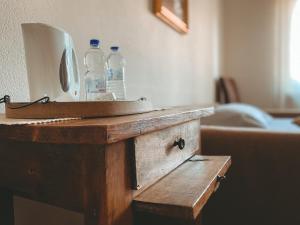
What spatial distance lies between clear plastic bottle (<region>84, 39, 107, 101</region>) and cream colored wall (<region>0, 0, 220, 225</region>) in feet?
0.23

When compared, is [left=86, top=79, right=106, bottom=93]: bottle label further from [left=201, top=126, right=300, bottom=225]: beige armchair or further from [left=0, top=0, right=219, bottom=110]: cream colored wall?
[left=201, top=126, right=300, bottom=225]: beige armchair

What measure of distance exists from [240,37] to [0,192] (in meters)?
3.19

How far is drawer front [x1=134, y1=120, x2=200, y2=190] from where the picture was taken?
56 cm

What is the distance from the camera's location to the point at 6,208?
71cm

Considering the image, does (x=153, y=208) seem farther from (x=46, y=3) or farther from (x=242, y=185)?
(x=242, y=185)

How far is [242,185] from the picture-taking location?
4.13ft

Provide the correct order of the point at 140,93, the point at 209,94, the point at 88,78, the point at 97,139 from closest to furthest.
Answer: the point at 97,139 < the point at 88,78 < the point at 140,93 < the point at 209,94

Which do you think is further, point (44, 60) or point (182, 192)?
point (44, 60)

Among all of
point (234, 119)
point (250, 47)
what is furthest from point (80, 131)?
point (250, 47)

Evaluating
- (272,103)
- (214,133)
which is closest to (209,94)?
(272,103)

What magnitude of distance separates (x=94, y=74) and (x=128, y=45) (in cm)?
45

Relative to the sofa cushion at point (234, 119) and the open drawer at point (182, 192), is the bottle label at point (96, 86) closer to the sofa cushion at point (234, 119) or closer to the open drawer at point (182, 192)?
the open drawer at point (182, 192)

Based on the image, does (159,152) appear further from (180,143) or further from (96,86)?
(96,86)

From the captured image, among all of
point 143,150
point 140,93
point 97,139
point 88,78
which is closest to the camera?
point 97,139
